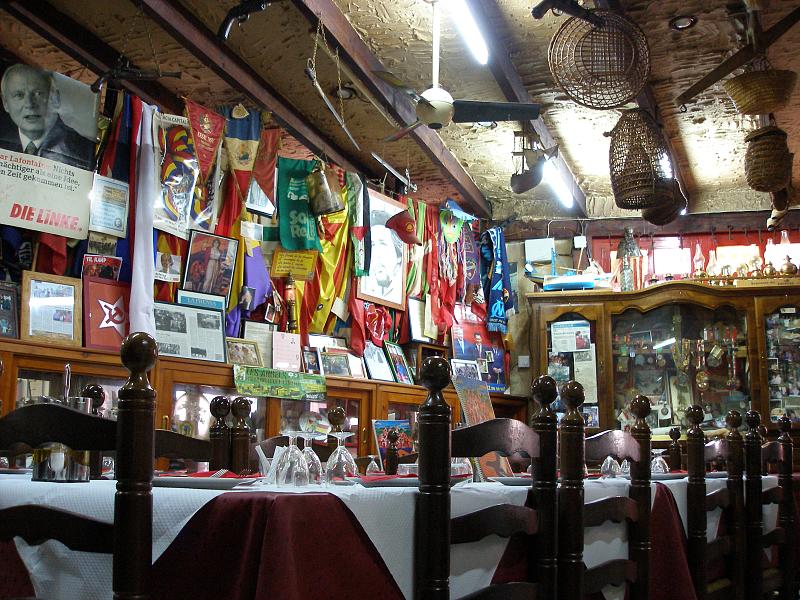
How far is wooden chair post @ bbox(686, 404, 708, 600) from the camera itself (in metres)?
2.83

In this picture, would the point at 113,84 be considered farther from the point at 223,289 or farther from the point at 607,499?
the point at 607,499

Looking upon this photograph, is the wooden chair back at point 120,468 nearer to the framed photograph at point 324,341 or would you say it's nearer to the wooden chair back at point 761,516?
the wooden chair back at point 761,516

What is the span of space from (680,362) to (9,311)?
20.0 ft

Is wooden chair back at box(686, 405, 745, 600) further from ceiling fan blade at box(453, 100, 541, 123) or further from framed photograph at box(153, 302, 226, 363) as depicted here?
framed photograph at box(153, 302, 226, 363)

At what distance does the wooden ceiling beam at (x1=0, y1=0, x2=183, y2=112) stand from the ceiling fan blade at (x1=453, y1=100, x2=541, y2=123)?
2.25 m

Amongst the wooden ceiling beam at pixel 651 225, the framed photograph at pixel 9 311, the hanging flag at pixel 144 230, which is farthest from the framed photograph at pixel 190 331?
the wooden ceiling beam at pixel 651 225

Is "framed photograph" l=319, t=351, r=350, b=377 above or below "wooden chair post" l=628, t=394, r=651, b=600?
above

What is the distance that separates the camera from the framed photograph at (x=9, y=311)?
456 cm

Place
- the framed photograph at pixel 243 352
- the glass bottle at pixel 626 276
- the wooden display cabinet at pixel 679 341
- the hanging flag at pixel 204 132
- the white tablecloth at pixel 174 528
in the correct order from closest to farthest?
the white tablecloth at pixel 174 528 → the hanging flag at pixel 204 132 → the framed photograph at pixel 243 352 → the wooden display cabinet at pixel 679 341 → the glass bottle at pixel 626 276

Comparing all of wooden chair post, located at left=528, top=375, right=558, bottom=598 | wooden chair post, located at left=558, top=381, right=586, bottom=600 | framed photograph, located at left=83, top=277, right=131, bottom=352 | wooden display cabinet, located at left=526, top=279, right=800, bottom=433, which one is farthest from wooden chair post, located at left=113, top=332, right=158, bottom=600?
wooden display cabinet, located at left=526, top=279, right=800, bottom=433

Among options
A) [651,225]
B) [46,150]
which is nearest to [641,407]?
[46,150]

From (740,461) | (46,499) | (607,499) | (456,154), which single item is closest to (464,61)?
(456,154)

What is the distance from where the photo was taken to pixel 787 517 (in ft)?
12.6

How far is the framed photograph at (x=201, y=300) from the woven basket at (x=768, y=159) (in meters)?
3.58
